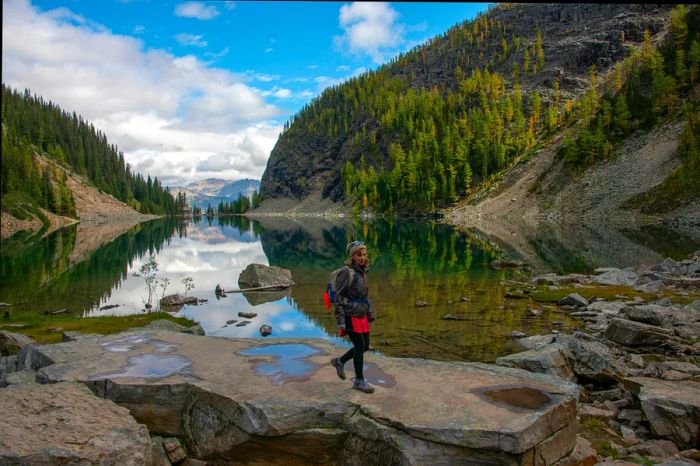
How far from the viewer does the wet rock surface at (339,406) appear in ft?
29.4

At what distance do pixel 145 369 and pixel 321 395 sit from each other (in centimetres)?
502

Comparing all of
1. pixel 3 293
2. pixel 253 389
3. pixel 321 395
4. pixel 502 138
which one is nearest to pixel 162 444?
pixel 253 389

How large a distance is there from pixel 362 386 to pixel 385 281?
90.7 ft

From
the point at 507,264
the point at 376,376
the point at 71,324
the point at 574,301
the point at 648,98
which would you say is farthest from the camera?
the point at 648,98

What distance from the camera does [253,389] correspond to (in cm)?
1109

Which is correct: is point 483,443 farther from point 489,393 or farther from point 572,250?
point 572,250

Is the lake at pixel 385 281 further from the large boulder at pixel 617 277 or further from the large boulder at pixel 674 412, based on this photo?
the large boulder at pixel 674 412

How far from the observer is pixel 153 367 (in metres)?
12.7

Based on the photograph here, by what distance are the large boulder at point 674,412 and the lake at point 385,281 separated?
785cm

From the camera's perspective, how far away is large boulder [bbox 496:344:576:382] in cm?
1351

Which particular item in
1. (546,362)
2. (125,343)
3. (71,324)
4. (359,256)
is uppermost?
(359,256)

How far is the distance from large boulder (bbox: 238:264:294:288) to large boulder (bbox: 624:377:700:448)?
29.0 m

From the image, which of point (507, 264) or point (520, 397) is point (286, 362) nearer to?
point (520, 397)

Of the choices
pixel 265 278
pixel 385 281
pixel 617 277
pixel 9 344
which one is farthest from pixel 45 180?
pixel 617 277
